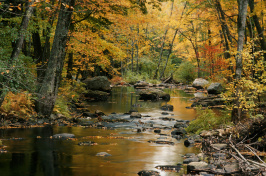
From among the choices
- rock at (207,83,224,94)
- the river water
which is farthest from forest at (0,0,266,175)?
rock at (207,83,224,94)

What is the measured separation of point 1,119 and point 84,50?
8.14 metres

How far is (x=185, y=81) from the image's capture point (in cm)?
4225

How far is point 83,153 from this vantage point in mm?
7883

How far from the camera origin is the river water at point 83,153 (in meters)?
6.47

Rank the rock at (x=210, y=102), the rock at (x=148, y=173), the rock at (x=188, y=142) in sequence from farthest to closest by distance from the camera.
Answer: the rock at (x=210, y=102) < the rock at (x=188, y=142) < the rock at (x=148, y=173)

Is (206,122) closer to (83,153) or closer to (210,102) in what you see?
(83,153)

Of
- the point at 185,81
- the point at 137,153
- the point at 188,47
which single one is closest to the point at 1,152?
the point at 137,153

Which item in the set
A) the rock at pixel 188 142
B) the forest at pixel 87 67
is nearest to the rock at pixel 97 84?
the forest at pixel 87 67

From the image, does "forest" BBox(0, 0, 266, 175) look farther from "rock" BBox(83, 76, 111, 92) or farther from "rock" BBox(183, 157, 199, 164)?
"rock" BBox(83, 76, 111, 92)

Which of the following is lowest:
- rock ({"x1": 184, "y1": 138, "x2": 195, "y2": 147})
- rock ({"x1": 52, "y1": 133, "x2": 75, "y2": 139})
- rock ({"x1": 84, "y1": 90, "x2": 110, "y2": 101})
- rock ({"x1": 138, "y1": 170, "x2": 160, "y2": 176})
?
rock ({"x1": 138, "y1": 170, "x2": 160, "y2": 176})

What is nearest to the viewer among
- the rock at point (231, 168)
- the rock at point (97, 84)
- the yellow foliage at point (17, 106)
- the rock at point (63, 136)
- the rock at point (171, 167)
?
the rock at point (231, 168)

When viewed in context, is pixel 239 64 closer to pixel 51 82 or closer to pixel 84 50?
pixel 51 82

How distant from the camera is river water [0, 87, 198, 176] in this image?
21.2ft

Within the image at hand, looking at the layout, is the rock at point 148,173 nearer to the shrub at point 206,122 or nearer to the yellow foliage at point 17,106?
the shrub at point 206,122
